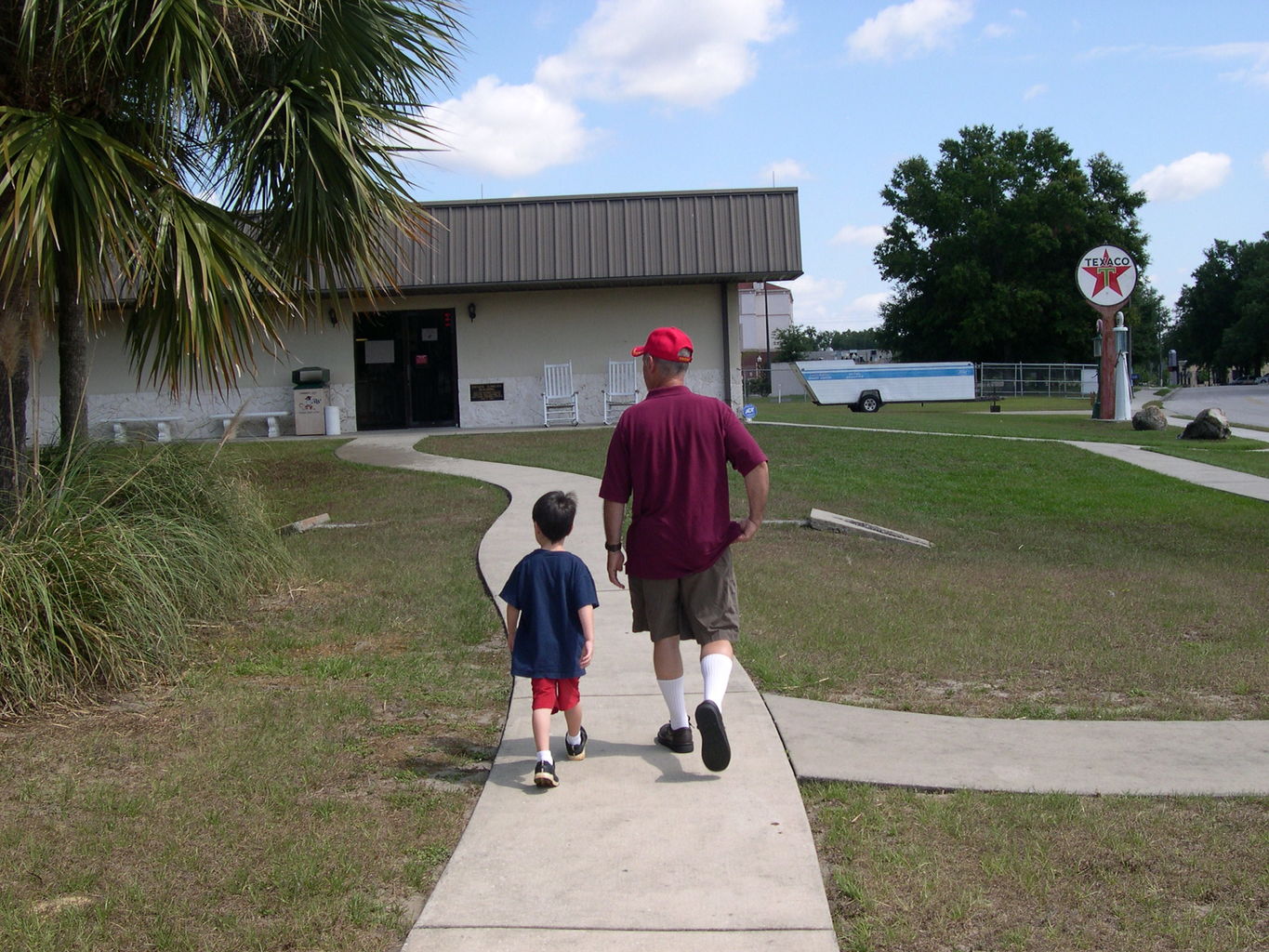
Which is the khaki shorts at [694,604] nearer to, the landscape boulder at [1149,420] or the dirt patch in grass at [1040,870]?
the dirt patch in grass at [1040,870]

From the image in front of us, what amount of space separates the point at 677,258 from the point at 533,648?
53.1 ft

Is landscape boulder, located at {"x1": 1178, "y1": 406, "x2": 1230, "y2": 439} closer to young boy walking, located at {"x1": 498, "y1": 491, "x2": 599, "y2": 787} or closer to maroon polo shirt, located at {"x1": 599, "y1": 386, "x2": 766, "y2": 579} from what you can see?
maroon polo shirt, located at {"x1": 599, "y1": 386, "x2": 766, "y2": 579}

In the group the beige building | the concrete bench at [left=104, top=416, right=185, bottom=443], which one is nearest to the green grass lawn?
the beige building

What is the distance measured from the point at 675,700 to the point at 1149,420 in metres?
21.3

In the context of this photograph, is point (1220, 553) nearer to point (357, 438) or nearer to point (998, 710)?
point (998, 710)

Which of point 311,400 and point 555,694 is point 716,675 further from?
point 311,400

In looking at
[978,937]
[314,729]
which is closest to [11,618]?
[314,729]

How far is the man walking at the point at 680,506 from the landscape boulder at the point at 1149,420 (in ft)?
69.1

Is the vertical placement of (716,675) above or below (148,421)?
below

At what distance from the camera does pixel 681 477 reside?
457 centimetres

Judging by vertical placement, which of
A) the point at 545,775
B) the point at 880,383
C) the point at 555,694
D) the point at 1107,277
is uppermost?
the point at 1107,277

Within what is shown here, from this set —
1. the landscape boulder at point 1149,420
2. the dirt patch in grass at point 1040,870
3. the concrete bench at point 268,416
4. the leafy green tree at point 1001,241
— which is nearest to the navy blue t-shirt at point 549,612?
the dirt patch in grass at point 1040,870

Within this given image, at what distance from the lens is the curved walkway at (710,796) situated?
338 centimetres

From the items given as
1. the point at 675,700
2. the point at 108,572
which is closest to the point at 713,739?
the point at 675,700
